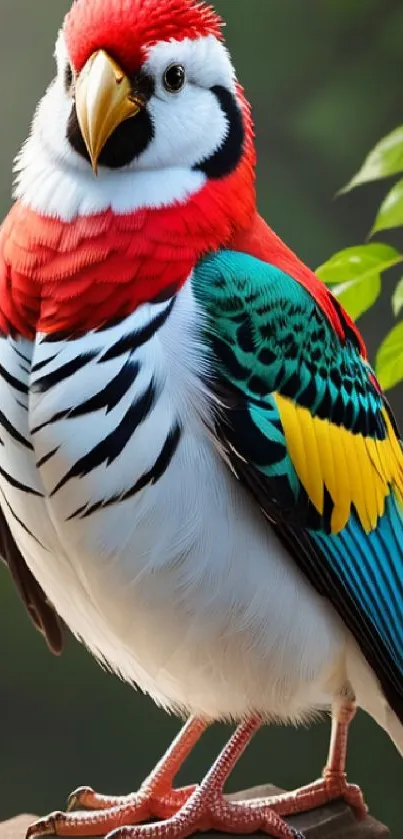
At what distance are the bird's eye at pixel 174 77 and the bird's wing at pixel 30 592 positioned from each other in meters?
0.36

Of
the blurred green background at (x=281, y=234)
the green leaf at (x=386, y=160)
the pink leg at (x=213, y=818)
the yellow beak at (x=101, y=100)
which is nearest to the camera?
the yellow beak at (x=101, y=100)

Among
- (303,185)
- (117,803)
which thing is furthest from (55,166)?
(303,185)

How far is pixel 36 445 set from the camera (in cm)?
69

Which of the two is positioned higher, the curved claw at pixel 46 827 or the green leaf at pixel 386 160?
the green leaf at pixel 386 160

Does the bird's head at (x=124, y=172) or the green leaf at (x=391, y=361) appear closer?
the bird's head at (x=124, y=172)

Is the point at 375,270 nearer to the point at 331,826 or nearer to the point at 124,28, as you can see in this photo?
the point at 124,28

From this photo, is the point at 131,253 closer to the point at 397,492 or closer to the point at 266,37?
the point at 397,492

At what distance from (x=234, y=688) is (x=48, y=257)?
13.2 inches

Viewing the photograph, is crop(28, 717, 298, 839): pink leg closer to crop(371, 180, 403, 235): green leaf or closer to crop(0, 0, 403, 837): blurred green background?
crop(371, 180, 403, 235): green leaf

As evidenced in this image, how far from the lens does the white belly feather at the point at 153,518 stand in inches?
26.3

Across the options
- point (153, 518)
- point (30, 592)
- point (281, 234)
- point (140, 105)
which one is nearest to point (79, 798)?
point (30, 592)

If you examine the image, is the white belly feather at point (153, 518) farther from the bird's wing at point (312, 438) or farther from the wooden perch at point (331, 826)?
the wooden perch at point (331, 826)

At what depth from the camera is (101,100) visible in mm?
636

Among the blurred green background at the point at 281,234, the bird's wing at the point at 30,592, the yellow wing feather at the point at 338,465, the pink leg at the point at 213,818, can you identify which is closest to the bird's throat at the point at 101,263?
the yellow wing feather at the point at 338,465
